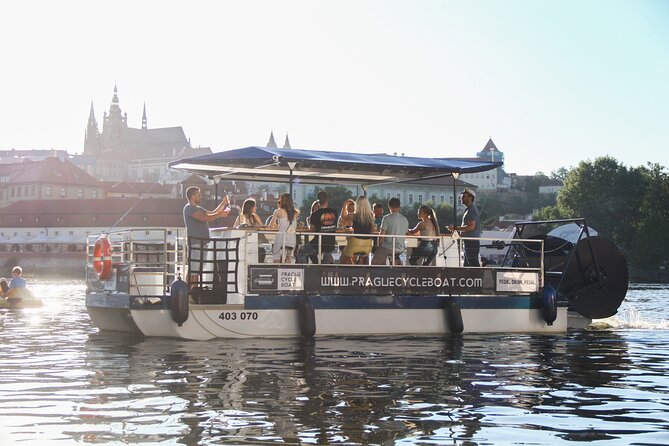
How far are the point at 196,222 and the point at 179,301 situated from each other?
65.6 inches

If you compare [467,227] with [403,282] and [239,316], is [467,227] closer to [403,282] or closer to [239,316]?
[403,282]

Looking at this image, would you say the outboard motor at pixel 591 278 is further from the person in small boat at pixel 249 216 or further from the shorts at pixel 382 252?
the person in small boat at pixel 249 216

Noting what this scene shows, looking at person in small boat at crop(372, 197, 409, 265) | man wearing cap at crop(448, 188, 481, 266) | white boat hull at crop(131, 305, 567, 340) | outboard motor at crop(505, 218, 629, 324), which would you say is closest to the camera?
white boat hull at crop(131, 305, 567, 340)

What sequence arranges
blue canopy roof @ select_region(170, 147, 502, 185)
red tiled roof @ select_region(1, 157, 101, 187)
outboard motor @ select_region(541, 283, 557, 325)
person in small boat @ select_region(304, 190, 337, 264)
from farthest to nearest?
red tiled roof @ select_region(1, 157, 101, 187) → outboard motor @ select_region(541, 283, 557, 325) → person in small boat @ select_region(304, 190, 337, 264) → blue canopy roof @ select_region(170, 147, 502, 185)

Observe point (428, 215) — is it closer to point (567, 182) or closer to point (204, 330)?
point (204, 330)

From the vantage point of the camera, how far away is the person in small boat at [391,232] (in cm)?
1853

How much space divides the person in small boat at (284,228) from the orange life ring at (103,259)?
9.43ft

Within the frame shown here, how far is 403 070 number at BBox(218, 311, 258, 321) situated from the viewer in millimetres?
16844

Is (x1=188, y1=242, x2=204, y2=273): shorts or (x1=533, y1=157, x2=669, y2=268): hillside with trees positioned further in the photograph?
(x1=533, y1=157, x2=669, y2=268): hillside with trees

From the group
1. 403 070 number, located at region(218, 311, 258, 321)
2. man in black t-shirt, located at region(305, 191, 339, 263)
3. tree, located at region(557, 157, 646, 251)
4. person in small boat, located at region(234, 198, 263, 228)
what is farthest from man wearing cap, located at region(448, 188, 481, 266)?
tree, located at region(557, 157, 646, 251)

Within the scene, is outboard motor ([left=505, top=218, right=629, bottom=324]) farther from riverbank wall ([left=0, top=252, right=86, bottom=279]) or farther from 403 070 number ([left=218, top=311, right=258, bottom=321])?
riverbank wall ([left=0, top=252, right=86, bottom=279])

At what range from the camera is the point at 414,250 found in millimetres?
18953

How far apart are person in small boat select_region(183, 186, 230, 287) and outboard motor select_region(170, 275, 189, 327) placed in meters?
0.59

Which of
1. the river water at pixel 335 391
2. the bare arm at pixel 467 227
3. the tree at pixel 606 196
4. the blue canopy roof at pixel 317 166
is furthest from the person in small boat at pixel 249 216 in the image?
the tree at pixel 606 196
